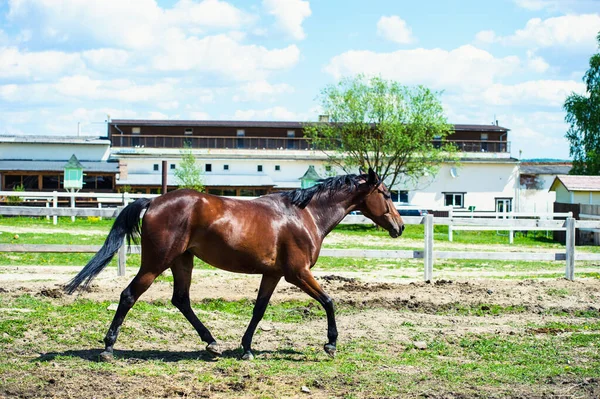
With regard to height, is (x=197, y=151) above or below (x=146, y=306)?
above

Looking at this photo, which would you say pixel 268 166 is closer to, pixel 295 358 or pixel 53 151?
pixel 53 151

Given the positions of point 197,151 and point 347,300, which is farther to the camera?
point 197,151

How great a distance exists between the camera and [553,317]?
10.3 metres

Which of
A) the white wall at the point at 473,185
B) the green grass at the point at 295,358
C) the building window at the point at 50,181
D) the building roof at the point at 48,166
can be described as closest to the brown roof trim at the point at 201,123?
the building roof at the point at 48,166

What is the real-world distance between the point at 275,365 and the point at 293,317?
268cm

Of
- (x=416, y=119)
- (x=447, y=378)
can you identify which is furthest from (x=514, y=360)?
(x=416, y=119)

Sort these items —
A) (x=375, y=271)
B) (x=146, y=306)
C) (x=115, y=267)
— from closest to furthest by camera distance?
1. (x=146, y=306)
2. (x=115, y=267)
3. (x=375, y=271)

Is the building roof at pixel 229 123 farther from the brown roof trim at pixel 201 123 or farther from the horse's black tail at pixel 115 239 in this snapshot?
the horse's black tail at pixel 115 239

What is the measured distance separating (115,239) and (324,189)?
→ 248 cm

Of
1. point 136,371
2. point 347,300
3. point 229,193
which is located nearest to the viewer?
point 136,371

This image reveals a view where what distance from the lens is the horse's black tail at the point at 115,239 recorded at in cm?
754

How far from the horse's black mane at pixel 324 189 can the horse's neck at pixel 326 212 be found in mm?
88

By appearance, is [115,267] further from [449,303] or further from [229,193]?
[229,193]

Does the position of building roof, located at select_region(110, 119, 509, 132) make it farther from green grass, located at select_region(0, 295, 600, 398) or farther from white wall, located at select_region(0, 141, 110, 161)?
green grass, located at select_region(0, 295, 600, 398)
